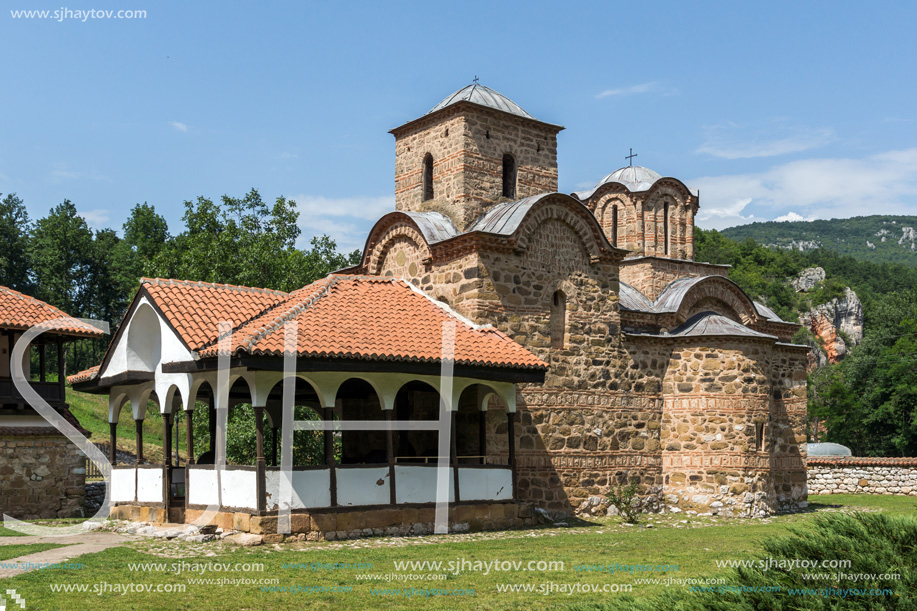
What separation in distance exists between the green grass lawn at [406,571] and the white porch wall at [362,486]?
66 centimetres

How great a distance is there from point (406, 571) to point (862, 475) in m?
19.0

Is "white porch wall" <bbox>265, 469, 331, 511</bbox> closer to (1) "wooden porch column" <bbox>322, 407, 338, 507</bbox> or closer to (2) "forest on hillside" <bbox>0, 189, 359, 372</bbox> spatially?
(1) "wooden porch column" <bbox>322, 407, 338, 507</bbox>

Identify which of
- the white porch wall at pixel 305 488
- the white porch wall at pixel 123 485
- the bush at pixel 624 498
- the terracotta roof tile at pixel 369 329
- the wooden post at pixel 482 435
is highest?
the terracotta roof tile at pixel 369 329

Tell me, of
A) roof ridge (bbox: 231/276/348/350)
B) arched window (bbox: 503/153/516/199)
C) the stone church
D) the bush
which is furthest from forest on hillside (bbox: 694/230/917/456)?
roof ridge (bbox: 231/276/348/350)

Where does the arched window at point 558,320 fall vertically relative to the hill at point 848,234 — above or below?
below

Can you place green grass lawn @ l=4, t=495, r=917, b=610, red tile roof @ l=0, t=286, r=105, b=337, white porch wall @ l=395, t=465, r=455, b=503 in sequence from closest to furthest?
green grass lawn @ l=4, t=495, r=917, b=610 → white porch wall @ l=395, t=465, r=455, b=503 → red tile roof @ l=0, t=286, r=105, b=337

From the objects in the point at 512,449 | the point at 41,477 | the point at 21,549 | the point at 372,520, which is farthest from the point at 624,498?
the point at 41,477

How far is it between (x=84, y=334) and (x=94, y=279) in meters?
29.8

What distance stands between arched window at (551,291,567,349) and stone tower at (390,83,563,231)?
2.26m

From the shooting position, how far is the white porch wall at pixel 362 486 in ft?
40.2

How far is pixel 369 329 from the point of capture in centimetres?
1298

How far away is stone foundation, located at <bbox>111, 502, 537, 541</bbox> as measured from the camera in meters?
11.7

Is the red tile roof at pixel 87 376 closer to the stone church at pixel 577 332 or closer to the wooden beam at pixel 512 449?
the stone church at pixel 577 332

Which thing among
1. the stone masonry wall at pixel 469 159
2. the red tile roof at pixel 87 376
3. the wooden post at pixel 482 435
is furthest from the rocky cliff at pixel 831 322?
the red tile roof at pixel 87 376
